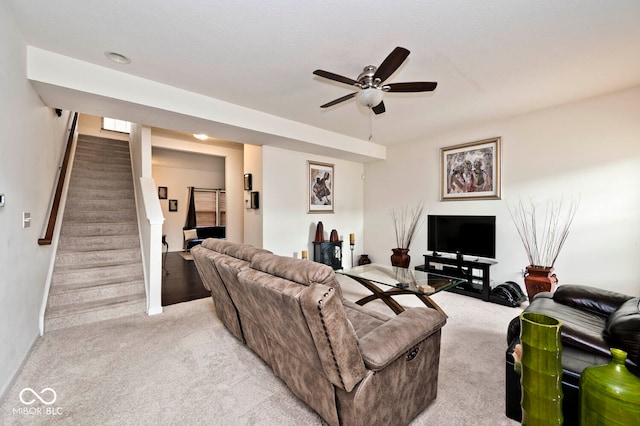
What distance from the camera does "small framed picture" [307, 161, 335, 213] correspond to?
16.8 feet

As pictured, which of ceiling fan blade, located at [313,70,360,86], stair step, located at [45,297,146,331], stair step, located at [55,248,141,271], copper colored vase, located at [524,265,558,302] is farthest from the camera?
stair step, located at [55,248,141,271]

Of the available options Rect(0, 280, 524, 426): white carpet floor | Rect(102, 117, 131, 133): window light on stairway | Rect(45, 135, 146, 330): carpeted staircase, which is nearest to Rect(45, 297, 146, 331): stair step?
Rect(45, 135, 146, 330): carpeted staircase

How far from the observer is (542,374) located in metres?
0.84

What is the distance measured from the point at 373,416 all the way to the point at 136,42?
306 centimetres

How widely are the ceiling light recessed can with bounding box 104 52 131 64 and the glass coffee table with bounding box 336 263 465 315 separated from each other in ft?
10.0

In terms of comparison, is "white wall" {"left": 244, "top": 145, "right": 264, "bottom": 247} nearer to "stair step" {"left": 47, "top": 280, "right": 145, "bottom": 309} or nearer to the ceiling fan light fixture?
"stair step" {"left": 47, "top": 280, "right": 145, "bottom": 309}

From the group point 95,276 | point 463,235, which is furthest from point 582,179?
point 95,276

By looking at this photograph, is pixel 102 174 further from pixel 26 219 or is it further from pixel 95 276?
pixel 26 219

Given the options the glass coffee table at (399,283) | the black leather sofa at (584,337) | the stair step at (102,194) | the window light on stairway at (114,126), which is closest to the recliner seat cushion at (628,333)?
the black leather sofa at (584,337)

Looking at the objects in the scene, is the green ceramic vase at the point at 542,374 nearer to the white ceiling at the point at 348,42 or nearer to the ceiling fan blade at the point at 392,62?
the ceiling fan blade at the point at 392,62

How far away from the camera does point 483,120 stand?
4.01 metres

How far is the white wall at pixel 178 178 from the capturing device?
301 inches

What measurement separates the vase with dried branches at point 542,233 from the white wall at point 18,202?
492cm

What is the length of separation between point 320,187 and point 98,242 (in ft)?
11.7
